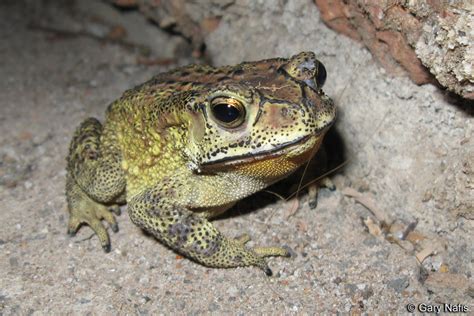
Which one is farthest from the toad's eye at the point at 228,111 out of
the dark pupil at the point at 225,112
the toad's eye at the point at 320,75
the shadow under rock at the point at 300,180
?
the shadow under rock at the point at 300,180

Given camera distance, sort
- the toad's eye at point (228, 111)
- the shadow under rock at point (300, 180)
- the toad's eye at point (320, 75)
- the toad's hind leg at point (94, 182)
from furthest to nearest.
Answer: the shadow under rock at point (300, 180) < the toad's hind leg at point (94, 182) < the toad's eye at point (320, 75) < the toad's eye at point (228, 111)

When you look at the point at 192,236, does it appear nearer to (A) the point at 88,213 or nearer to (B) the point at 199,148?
(B) the point at 199,148

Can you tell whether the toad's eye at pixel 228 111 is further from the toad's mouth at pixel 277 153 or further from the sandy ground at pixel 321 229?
the sandy ground at pixel 321 229

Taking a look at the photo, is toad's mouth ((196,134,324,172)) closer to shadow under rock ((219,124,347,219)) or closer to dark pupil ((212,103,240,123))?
dark pupil ((212,103,240,123))

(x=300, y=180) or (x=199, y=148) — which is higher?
(x=199, y=148)

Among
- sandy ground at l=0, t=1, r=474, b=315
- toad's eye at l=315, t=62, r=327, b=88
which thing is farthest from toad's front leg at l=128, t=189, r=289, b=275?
toad's eye at l=315, t=62, r=327, b=88

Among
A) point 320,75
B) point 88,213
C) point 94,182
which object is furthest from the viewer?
point 88,213

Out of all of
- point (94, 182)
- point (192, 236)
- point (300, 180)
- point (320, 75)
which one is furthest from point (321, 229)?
point (94, 182)
